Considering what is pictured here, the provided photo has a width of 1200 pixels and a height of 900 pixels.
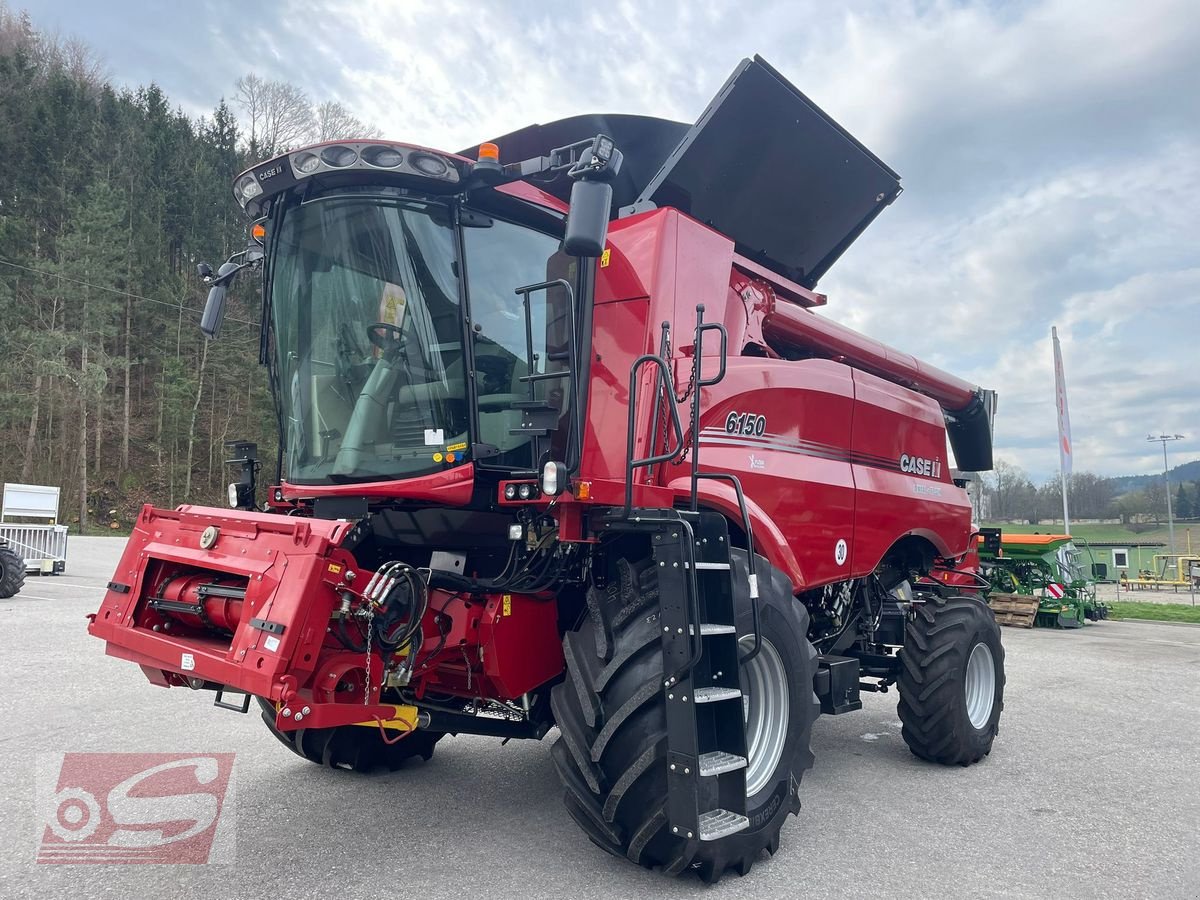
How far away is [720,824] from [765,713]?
76cm

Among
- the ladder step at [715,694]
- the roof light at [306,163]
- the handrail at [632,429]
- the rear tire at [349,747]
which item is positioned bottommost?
the rear tire at [349,747]

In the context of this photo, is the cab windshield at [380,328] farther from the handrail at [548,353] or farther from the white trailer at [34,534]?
the white trailer at [34,534]

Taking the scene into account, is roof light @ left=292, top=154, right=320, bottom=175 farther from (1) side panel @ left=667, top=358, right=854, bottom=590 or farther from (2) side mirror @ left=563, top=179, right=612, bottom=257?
(1) side panel @ left=667, top=358, right=854, bottom=590

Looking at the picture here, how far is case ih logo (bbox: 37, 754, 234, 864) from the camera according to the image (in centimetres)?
349

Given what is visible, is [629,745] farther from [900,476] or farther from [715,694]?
[900,476]

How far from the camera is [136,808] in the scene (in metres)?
4.05

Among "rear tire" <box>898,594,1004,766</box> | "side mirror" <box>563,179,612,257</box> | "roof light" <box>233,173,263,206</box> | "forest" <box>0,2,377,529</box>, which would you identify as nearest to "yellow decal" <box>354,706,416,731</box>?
"side mirror" <box>563,179,612,257</box>

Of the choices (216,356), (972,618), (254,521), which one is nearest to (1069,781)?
(972,618)

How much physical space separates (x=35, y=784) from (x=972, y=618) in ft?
18.4

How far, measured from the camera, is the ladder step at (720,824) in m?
3.12

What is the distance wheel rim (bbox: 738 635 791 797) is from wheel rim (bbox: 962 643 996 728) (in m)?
2.39

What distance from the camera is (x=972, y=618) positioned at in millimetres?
5602

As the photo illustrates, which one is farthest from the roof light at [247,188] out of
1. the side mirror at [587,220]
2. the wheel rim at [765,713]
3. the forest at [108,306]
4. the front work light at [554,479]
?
the forest at [108,306]

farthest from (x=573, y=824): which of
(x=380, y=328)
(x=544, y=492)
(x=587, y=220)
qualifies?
(x=587, y=220)
